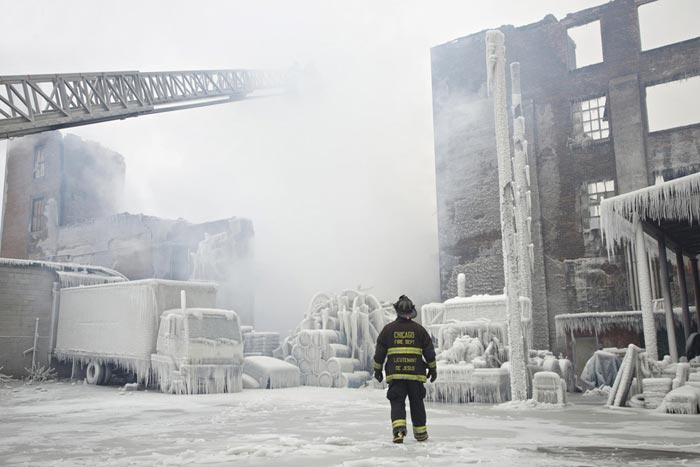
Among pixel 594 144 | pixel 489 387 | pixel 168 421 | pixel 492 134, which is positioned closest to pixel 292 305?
pixel 492 134

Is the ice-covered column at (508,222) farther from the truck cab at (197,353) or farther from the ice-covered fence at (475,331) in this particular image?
the truck cab at (197,353)

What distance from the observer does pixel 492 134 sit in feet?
95.9

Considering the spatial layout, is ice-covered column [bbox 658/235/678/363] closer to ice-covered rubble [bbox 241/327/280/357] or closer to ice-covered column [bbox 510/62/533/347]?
ice-covered column [bbox 510/62/533/347]

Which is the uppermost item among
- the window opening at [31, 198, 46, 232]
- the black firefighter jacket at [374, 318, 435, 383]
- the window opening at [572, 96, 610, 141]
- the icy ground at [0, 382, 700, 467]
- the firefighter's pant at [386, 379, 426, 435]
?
the window opening at [572, 96, 610, 141]

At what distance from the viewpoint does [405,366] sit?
7.25m

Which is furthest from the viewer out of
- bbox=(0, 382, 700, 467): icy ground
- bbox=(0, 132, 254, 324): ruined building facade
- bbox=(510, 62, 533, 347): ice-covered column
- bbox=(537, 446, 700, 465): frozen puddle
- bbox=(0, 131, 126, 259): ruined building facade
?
bbox=(0, 131, 126, 259): ruined building facade

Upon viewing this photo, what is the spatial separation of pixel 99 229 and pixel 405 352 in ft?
107

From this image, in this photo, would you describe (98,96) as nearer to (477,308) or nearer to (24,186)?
(477,308)

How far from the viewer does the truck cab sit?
1617cm

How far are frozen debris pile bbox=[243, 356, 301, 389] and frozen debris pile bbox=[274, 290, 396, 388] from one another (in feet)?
2.80

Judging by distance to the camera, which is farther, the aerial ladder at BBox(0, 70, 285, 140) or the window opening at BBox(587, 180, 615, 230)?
the window opening at BBox(587, 180, 615, 230)

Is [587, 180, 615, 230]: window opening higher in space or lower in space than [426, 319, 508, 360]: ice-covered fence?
higher

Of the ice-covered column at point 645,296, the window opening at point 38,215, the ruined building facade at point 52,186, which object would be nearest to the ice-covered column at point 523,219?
the ice-covered column at point 645,296

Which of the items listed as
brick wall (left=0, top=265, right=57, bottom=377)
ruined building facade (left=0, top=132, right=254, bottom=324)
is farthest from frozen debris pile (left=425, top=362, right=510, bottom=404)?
ruined building facade (left=0, top=132, right=254, bottom=324)
